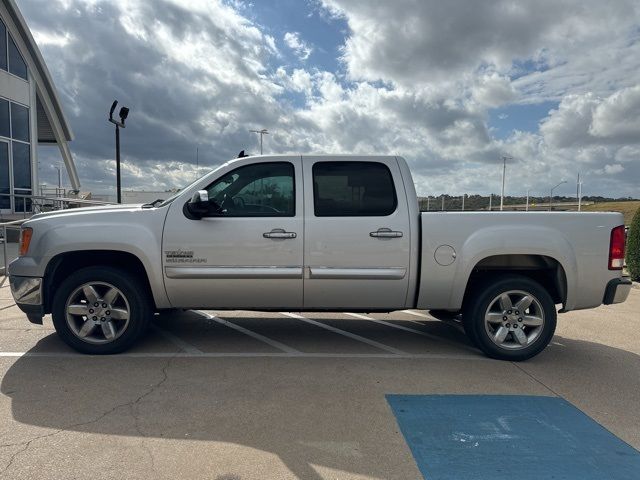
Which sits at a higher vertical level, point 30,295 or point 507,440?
point 30,295

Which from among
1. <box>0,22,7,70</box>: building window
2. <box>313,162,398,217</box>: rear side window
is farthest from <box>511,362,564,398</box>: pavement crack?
<box>0,22,7,70</box>: building window

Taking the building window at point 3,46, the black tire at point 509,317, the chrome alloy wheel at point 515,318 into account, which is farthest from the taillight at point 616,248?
the building window at point 3,46

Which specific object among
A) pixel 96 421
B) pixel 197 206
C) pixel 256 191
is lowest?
pixel 96 421

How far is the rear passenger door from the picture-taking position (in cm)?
419

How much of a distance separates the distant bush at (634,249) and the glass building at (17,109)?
1859cm

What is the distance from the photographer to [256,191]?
4.35 m

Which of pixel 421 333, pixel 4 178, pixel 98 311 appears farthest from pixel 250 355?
pixel 4 178

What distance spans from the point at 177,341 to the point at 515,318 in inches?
142

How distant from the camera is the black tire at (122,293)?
4234mm

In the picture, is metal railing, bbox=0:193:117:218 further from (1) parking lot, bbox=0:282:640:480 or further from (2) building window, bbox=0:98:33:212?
(1) parking lot, bbox=0:282:640:480

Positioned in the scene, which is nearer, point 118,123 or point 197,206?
point 197,206

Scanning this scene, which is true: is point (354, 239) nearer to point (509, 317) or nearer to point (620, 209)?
point (509, 317)

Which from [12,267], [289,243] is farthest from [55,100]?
[289,243]

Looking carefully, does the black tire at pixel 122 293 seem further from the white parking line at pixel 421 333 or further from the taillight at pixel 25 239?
the white parking line at pixel 421 333
